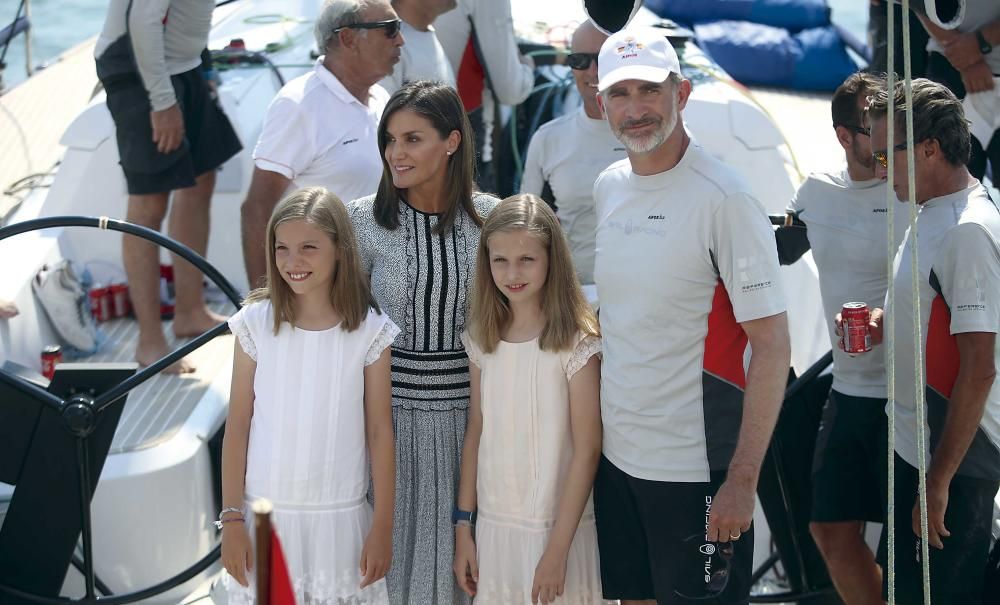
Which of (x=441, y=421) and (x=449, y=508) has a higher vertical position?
(x=441, y=421)

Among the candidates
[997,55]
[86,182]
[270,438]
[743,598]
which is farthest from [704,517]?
[86,182]

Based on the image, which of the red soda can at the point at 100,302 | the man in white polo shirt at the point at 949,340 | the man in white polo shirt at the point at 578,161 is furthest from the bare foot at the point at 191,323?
the man in white polo shirt at the point at 949,340

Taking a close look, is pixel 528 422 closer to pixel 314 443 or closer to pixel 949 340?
pixel 314 443

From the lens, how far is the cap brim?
2.13 meters

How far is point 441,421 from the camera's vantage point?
7.92 feet

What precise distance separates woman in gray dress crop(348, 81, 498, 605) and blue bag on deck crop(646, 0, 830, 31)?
638cm

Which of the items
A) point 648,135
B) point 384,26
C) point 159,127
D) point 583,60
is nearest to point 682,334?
point 648,135

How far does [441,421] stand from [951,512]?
1.04m

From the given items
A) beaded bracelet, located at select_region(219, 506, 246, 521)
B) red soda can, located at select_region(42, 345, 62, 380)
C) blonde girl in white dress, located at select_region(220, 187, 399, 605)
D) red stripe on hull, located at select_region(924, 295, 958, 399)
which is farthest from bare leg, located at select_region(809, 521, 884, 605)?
red soda can, located at select_region(42, 345, 62, 380)

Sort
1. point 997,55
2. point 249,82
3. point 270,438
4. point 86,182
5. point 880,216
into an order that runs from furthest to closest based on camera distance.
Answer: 1. point 249,82
2. point 86,182
3. point 997,55
4. point 880,216
5. point 270,438

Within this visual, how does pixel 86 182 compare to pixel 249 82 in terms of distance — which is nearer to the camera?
pixel 86 182

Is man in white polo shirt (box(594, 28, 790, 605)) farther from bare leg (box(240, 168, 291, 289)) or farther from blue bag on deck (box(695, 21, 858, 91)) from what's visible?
blue bag on deck (box(695, 21, 858, 91))

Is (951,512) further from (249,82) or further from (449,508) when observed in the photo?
(249,82)

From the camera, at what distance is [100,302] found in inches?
161
